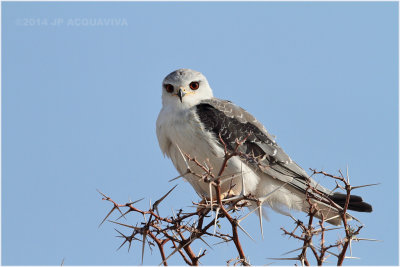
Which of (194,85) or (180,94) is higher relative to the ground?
(194,85)

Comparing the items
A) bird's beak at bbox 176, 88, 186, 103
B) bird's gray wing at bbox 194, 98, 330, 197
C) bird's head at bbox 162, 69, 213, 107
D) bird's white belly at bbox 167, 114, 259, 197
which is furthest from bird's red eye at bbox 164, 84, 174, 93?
bird's white belly at bbox 167, 114, 259, 197

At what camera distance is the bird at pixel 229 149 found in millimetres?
5535

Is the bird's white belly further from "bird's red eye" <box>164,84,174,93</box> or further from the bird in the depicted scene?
"bird's red eye" <box>164,84,174,93</box>

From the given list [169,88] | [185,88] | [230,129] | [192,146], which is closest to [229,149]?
[230,129]

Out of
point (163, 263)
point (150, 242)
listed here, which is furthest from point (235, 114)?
point (163, 263)

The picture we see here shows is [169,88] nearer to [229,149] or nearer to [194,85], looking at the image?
[194,85]

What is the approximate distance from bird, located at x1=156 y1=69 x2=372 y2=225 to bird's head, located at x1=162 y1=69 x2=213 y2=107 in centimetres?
1

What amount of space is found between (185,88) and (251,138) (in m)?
1.01

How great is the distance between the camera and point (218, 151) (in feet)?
18.1

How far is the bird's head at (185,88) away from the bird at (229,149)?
0.01m

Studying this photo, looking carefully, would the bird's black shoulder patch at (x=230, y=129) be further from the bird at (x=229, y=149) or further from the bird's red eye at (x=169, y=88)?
Result: the bird's red eye at (x=169, y=88)

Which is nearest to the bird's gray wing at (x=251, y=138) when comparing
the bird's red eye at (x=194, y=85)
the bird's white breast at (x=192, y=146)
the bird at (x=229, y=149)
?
the bird at (x=229, y=149)

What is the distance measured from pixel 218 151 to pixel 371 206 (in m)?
1.64

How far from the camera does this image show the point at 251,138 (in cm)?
592
